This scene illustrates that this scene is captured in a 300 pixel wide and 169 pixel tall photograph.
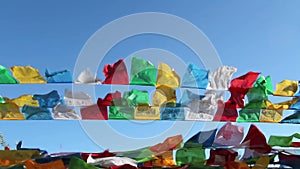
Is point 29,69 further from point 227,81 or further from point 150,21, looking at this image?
point 227,81

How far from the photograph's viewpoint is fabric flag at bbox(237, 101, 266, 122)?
24.3ft

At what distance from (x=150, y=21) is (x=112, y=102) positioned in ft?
4.93

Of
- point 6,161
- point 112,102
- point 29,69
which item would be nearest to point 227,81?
point 112,102

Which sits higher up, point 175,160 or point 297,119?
point 297,119

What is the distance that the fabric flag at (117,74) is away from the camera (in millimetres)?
7016

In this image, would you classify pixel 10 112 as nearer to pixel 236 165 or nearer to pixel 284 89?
pixel 236 165

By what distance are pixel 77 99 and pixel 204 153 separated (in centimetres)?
215

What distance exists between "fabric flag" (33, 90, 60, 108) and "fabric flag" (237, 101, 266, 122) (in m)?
3.04

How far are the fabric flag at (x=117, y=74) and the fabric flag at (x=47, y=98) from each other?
0.81 meters

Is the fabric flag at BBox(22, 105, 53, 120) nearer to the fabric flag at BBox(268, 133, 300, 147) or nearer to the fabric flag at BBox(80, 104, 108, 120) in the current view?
the fabric flag at BBox(80, 104, 108, 120)

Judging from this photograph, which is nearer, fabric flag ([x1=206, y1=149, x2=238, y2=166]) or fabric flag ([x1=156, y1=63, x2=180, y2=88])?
fabric flag ([x1=206, y1=149, x2=238, y2=166])

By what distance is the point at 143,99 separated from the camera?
7.09 metres

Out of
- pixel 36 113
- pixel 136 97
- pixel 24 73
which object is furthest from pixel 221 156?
pixel 24 73

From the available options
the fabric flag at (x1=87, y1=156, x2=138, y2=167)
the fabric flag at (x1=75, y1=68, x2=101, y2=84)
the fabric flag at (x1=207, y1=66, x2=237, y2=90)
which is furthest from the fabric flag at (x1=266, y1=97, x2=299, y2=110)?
the fabric flag at (x1=75, y1=68, x2=101, y2=84)
